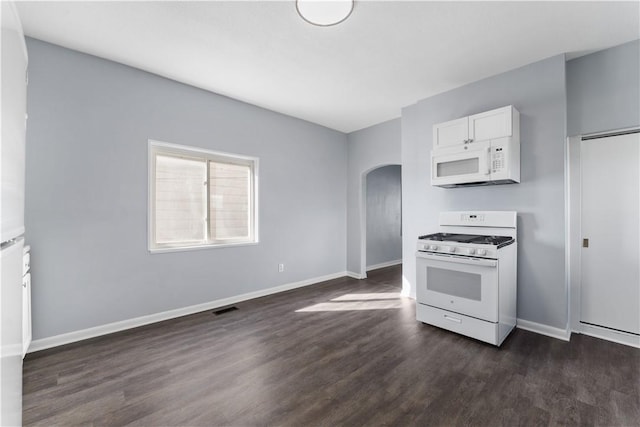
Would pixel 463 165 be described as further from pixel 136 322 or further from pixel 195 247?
pixel 136 322

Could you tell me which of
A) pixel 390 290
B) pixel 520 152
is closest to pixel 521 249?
pixel 520 152

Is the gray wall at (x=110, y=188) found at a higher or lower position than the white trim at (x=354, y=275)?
higher

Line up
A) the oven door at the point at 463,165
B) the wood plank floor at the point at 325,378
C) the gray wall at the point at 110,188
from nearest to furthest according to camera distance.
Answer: the wood plank floor at the point at 325,378 → the gray wall at the point at 110,188 → the oven door at the point at 463,165

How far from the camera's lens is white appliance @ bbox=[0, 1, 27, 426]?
0.78 metres

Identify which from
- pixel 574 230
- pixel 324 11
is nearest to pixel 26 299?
pixel 324 11

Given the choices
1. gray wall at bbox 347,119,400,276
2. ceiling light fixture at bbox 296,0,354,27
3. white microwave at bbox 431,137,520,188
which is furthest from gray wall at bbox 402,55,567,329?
ceiling light fixture at bbox 296,0,354,27

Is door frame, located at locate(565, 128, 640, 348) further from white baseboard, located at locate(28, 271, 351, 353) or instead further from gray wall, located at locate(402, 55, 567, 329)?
white baseboard, located at locate(28, 271, 351, 353)

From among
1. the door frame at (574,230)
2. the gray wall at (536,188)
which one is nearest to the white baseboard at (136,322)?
the gray wall at (536,188)

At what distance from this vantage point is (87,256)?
267 cm

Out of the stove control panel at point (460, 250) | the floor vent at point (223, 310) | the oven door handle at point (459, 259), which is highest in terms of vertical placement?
the stove control panel at point (460, 250)

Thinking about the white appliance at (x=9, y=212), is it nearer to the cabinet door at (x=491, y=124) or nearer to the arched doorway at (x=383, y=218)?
the cabinet door at (x=491, y=124)

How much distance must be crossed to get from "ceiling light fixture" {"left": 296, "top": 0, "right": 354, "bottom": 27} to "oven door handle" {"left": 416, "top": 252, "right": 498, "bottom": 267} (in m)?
2.33

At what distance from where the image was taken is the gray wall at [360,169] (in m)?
4.66

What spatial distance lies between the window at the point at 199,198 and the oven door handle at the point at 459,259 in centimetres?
234
